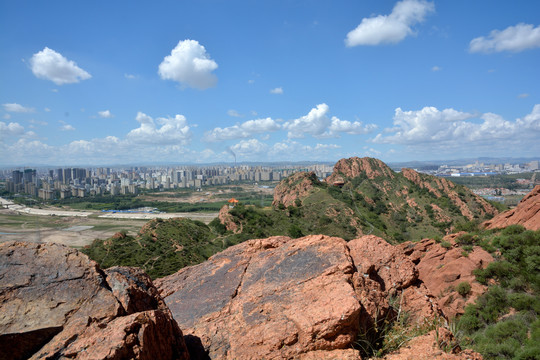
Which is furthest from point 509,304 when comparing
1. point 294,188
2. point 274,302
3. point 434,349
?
point 294,188

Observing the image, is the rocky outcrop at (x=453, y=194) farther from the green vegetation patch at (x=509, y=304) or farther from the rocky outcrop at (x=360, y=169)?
the green vegetation patch at (x=509, y=304)

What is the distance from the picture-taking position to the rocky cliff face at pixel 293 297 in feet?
17.3

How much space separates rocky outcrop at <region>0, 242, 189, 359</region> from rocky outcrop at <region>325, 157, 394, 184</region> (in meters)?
70.8

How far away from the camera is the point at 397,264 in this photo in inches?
311

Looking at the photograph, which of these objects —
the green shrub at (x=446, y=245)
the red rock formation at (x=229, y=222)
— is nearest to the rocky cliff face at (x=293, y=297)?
the green shrub at (x=446, y=245)

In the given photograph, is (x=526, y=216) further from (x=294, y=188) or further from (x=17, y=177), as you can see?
(x=17, y=177)

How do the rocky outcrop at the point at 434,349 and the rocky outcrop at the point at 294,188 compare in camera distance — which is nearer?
the rocky outcrop at the point at 434,349

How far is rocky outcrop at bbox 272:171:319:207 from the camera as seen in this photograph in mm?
61425

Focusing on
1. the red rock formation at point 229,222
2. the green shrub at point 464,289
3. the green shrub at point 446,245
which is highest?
the green shrub at point 446,245

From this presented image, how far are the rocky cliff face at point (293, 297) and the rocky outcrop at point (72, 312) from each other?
1.20 metres

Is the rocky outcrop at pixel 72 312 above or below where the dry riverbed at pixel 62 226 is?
above

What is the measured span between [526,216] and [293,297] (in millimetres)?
23129

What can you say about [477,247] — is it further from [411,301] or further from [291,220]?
[291,220]

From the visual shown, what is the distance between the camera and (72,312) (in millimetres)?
4746
